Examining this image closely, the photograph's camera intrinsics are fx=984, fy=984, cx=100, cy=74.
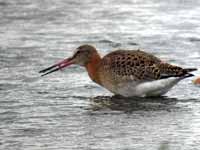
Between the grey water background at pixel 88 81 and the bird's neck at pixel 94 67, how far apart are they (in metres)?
0.19

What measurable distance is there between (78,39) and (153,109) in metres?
4.34

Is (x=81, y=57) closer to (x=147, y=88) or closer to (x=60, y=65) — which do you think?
(x=60, y=65)

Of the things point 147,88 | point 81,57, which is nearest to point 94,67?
point 81,57

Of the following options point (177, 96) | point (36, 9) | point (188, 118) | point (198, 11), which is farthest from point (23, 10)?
point (188, 118)

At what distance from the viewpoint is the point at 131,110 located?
11219mm

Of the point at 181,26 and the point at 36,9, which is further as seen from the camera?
the point at 36,9

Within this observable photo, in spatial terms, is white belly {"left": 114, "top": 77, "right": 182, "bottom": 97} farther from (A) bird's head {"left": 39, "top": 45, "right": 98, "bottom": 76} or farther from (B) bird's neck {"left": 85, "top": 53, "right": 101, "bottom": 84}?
(A) bird's head {"left": 39, "top": 45, "right": 98, "bottom": 76}

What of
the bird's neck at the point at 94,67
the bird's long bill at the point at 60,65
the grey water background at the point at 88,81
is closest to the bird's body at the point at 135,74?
the bird's neck at the point at 94,67

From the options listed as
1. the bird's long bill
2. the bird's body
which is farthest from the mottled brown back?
the bird's long bill

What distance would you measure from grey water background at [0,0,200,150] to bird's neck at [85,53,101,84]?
188 millimetres

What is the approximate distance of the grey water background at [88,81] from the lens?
9836mm

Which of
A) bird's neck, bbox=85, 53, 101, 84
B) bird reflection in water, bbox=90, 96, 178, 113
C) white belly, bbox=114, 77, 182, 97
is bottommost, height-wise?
bird reflection in water, bbox=90, 96, 178, 113

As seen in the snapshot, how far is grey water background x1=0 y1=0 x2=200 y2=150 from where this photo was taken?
984 centimetres

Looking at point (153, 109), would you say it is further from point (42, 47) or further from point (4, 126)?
point (42, 47)
